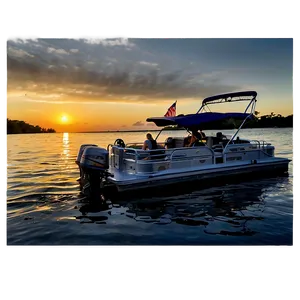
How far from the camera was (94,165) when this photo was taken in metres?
7.14

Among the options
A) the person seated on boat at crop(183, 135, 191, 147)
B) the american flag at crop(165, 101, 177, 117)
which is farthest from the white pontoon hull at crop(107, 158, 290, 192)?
the american flag at crop(165, 101, 177, 117)

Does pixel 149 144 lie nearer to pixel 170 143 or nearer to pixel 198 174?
pixel 198 174

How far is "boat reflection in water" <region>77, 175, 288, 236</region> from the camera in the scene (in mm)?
5793

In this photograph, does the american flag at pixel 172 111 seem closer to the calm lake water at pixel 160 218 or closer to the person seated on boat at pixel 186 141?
the person seated on boat at pixel 186 141

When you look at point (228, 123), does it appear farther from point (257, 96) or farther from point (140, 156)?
point (140, 156)

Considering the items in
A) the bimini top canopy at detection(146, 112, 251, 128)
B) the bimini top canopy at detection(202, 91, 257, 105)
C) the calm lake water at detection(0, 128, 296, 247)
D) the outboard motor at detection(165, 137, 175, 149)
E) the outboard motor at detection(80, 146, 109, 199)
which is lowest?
the calm lake water at detection(0, 128, 296, 247)

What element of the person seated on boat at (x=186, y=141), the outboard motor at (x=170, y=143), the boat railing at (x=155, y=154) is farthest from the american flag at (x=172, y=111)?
the boat railing at (x=155, y=154)

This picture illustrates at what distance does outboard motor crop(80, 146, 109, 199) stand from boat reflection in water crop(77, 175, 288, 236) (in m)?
0.49

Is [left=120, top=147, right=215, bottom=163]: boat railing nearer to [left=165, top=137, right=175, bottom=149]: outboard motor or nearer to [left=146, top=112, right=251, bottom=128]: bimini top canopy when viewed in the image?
[left=146, top=112, right=251, bottom=128]: bimini top canopy

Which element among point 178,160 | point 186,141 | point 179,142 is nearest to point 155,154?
point 178,160

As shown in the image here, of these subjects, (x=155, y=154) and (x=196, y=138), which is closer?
(x=155, y=154)

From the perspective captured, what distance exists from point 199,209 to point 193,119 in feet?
10.3

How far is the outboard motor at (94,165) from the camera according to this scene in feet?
23.5

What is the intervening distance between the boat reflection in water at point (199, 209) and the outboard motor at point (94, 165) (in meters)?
0.49
